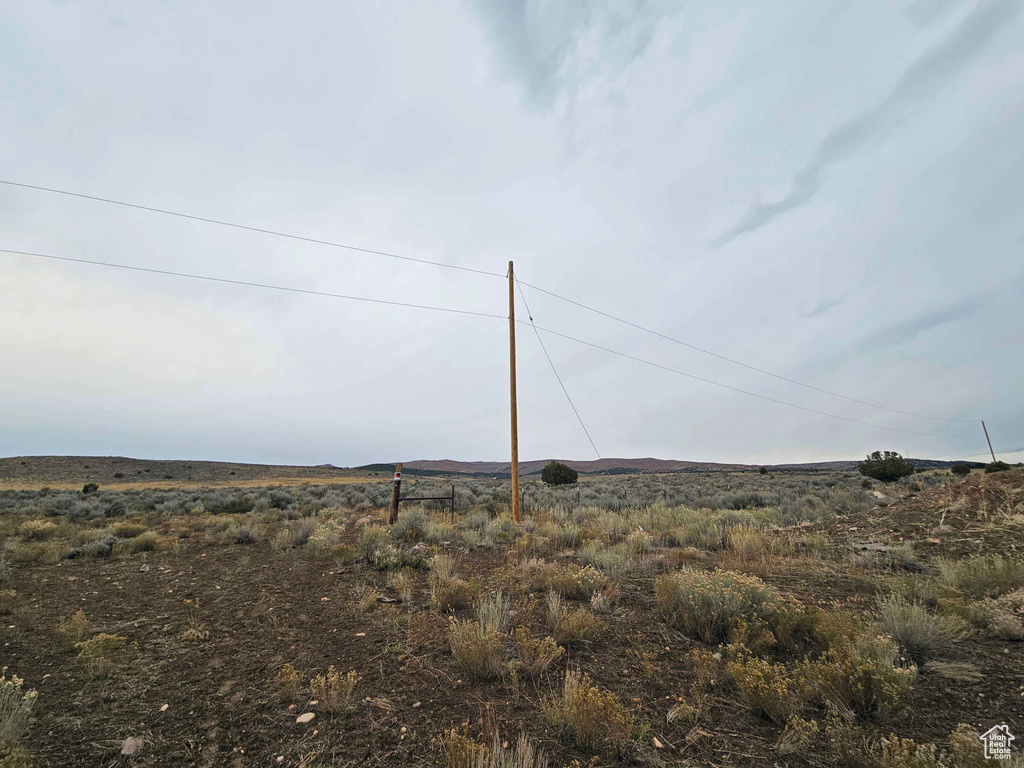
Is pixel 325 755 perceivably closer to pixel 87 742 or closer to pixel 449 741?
pixel 449 741

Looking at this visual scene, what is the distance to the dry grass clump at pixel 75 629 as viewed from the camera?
5.44 m

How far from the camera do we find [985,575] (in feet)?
21.7

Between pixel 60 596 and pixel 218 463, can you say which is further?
pixel 218 463

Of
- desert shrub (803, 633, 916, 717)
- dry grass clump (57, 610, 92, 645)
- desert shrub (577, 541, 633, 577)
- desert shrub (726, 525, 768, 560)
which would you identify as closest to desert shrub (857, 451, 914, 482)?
desert shrub (726, 525, 768, 560)

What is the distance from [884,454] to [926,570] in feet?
86.2

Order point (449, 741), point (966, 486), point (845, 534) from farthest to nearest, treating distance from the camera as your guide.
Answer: point (966, 486) → point (845, 534) → point (449, 741)

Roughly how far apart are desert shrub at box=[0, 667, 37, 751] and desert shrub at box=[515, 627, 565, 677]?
160 inches

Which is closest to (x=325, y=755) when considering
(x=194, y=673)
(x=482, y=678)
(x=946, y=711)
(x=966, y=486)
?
(x=482, y=678)

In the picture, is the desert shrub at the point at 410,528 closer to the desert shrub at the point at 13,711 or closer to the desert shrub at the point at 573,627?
the desert shrub at the point at 573,627

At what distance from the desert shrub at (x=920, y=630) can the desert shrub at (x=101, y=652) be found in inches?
334

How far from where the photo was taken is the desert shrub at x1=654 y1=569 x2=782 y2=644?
5590 mm

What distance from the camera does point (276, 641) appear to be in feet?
18.3

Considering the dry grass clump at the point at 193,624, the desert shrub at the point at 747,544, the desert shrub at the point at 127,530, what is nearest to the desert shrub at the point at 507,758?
the dry grass clump at the point at 193,624
